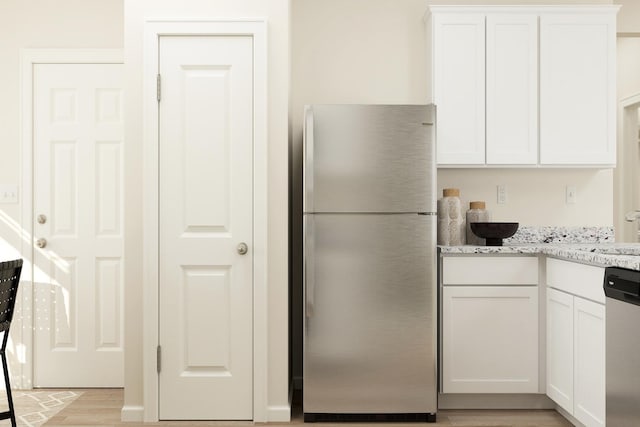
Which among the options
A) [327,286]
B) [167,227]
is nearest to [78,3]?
[167,227]

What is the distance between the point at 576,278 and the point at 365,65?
6.12 feet

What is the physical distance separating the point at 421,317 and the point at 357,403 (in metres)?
0.59

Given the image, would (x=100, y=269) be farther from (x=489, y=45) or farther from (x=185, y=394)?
(x=489, y=45)

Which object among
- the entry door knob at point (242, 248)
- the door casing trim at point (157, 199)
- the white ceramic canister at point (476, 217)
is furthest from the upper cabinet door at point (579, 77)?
the entry door knob at point (242, 248)

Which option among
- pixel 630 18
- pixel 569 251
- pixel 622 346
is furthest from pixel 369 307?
pixel 630 18

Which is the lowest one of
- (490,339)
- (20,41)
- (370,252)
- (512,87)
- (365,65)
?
(490,339)

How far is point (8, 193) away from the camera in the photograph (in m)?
3.45

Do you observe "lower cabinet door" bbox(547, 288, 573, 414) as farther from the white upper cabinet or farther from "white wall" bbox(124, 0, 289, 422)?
"white wall" bbox(124, 0, 289, 422)

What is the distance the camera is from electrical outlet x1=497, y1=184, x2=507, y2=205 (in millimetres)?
3525

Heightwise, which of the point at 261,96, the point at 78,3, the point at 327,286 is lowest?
the point at 327,286

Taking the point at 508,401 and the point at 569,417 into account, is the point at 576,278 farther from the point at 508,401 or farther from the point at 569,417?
the point at 508,401

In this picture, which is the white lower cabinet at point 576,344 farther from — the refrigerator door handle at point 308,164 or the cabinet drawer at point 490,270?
the refrigerator door handle at point 308,164

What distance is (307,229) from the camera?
9.34 feet

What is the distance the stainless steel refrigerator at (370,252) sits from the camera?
9.37ft
